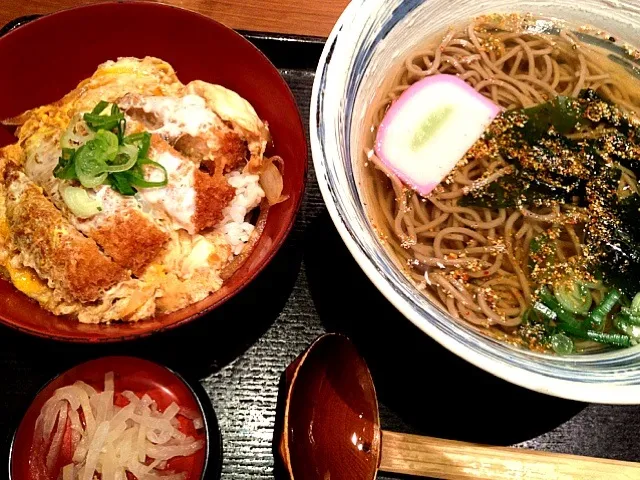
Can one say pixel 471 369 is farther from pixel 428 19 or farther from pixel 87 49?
pixel 87 49

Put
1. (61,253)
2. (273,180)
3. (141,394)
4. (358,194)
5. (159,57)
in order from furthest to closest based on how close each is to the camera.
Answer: (159,57) → (273,180) → (141,394) → (61,253) → (358,194)

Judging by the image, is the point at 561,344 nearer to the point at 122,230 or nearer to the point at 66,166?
the point at 122,230

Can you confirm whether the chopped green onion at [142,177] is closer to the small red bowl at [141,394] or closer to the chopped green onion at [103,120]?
the chopped green onion at [103,120]

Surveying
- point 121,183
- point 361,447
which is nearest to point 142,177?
point 121,183

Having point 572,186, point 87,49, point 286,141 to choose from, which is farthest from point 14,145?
point 572,186

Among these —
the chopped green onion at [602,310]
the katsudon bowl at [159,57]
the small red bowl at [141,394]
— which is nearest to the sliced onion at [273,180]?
the katsudon bowl at [159,57]
